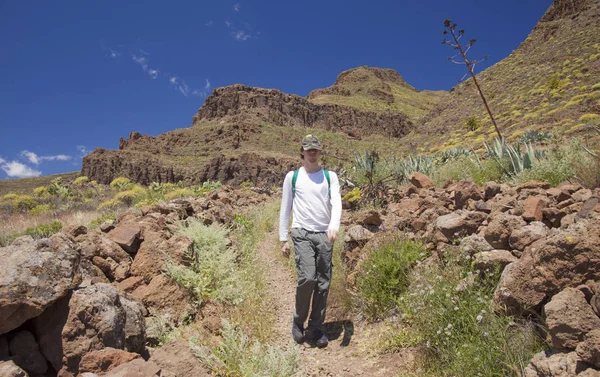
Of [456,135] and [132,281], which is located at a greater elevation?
[456,135]

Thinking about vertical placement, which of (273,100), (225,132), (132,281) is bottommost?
(132,281)

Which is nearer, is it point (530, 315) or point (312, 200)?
point (530, 315)

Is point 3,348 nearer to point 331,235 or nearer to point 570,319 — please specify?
point 331,235

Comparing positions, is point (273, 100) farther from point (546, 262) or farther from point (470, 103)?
point (546, 262)

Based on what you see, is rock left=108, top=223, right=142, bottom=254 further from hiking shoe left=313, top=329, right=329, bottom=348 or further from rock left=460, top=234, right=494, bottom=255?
rock left=460, top=234, right=494, bottom=255

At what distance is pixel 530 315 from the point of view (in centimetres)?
249

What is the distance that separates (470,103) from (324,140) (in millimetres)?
31393

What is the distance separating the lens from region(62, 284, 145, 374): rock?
2.40m

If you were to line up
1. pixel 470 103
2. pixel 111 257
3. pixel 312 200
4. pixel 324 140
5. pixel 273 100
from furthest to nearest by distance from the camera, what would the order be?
pixel 273 100
pixel 324 140
pixel 470 103
pixel 111 257
pixel 312 200

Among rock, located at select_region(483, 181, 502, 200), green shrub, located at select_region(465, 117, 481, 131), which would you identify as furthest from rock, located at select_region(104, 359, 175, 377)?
green shrub, located at select_region(465, 117, 481, 131)

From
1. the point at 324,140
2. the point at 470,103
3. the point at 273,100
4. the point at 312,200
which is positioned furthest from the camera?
the point at 273,100

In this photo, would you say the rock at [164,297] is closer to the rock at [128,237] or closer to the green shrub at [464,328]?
the rock at [128,237]

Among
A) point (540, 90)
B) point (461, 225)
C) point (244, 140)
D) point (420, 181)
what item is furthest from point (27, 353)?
point (244, 140)

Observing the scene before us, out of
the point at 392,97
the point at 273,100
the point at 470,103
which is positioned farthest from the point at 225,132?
the point at 392,97
